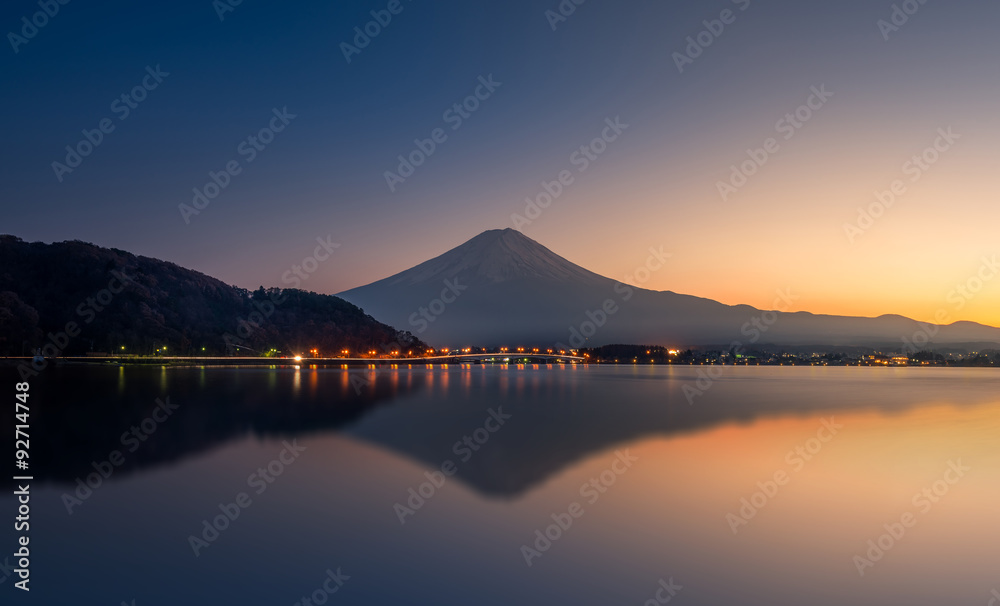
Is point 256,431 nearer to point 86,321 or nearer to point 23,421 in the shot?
point 23,421

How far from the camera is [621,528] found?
6.63m

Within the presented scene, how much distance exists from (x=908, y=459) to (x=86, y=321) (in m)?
77.1

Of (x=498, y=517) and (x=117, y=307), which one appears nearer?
(x=498, y=517)

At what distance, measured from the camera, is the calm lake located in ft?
16.2

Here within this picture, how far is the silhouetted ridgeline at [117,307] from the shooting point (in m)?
65.9

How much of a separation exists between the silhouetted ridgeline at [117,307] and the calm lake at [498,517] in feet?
206

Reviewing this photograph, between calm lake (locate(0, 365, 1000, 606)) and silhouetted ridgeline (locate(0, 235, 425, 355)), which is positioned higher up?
silhouetted ridgeline (locate(0, 235, 425, 355))

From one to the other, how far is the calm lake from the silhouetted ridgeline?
206ft

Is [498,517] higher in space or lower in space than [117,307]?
lower

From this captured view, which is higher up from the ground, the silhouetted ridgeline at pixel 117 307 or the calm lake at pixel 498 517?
the silhouetted ridgeline at pixel 117 307

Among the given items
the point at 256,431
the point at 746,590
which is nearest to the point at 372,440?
the point at 256,431

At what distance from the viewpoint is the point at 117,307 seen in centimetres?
7281

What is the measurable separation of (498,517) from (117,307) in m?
78.9

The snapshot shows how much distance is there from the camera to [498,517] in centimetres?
691
